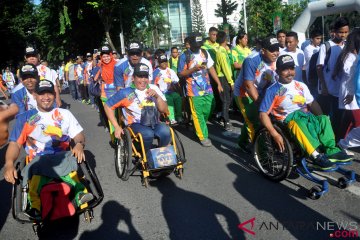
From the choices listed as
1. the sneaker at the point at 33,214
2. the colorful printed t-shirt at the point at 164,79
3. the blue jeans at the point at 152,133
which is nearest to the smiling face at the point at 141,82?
the blue jeans at the point at 152,133

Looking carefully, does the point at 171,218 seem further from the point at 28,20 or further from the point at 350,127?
the point at 28,20

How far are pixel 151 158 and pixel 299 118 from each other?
171 cm

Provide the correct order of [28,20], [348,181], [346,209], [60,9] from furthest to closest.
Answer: [28,20], [60,9], [348,181], [346,209]

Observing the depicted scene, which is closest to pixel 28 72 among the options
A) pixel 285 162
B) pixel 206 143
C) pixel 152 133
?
pixel 152 133

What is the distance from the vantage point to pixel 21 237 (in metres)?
3.56

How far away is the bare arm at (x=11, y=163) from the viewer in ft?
11.0

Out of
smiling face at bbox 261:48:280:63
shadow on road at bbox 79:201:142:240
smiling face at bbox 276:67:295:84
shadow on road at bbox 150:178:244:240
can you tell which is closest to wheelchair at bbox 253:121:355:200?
smiling face at bbox 276:67:295:84

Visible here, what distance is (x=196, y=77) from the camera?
6.02 metres

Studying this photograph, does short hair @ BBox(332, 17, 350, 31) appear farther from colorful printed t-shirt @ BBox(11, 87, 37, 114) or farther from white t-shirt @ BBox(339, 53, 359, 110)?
colorful printed t-shirt @ BBox(11, 87, 37, 114)

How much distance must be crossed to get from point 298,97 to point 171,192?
1.82 metres

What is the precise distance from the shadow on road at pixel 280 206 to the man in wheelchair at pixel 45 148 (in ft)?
5.44

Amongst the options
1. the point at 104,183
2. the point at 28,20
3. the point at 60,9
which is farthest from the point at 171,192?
the point at 28,20

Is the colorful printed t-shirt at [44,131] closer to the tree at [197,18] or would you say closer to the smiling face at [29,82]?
the smiling face at [29,82]

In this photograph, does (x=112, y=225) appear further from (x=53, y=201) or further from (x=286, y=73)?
(x=286, y=73)
